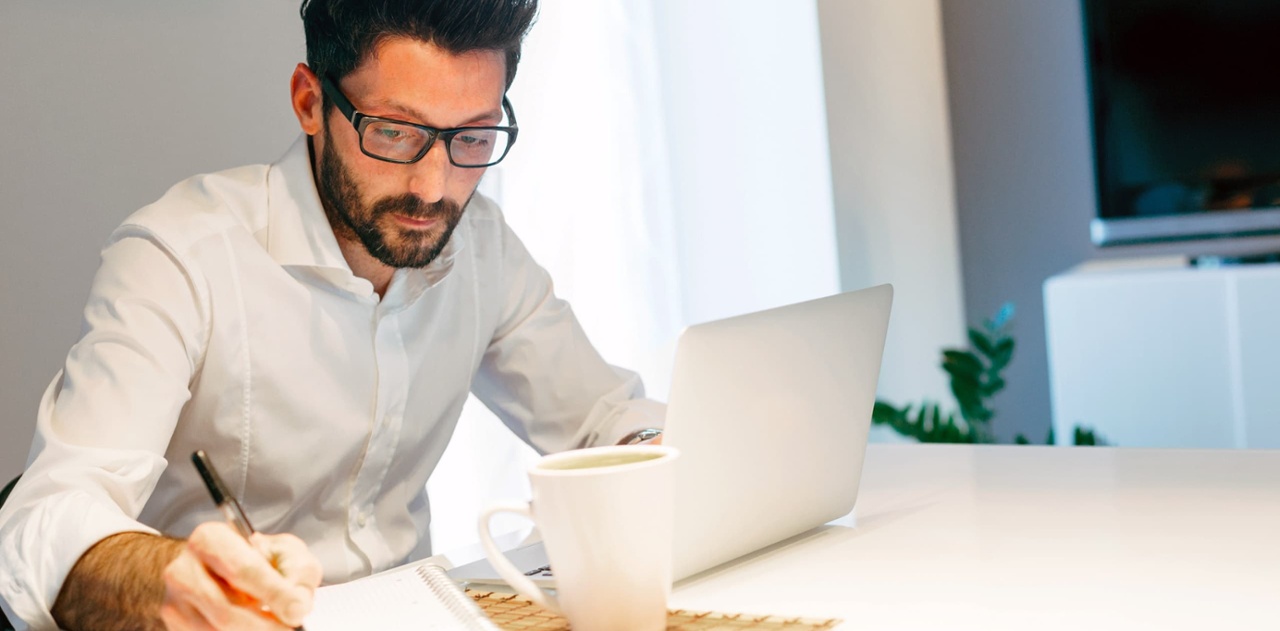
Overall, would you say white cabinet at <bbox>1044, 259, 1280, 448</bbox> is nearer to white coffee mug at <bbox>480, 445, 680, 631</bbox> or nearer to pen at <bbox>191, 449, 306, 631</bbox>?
white coffee mug at <bbox>480, 445, 680, 631</bbox>

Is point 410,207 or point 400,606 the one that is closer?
point 400,606

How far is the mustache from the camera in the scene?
1225 millimetres

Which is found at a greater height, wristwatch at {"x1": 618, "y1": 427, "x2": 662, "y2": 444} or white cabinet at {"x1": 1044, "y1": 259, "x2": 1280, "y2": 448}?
wristwatch at {"x1": 618, "y1": 427, "x2": 662, "y2": 444}

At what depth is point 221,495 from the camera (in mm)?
677

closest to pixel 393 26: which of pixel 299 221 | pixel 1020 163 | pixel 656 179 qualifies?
pixel 299 221

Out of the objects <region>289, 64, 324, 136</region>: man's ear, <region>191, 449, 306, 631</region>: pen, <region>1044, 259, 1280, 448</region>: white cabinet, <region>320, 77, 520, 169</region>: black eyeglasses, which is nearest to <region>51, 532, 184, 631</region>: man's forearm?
<region>191, 449, 306, 631</region>: pen

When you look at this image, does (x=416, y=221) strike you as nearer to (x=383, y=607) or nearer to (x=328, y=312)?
(x=328, y=312)

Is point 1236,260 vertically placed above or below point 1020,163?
below

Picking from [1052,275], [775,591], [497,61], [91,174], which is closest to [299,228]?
[497,61]

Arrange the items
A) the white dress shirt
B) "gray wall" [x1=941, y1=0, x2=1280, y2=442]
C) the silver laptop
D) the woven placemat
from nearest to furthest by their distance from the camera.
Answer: the woven placemat, the silver laptop, the white dress shirt, "gray wall" [x1=941, y1=0, x2=1280, y2=442]

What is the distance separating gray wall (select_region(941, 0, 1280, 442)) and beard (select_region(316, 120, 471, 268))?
2704 millimetres

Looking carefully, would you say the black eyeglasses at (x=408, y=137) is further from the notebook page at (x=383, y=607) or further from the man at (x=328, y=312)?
the notebook page at (x=383, y=607)

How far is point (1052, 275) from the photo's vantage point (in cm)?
361

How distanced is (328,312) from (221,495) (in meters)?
0.62
